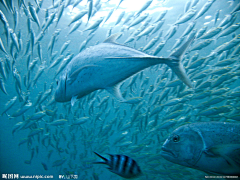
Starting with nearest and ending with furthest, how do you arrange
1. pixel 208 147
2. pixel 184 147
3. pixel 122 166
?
pixel 208 147
pixel 184 147
pixel 122 166

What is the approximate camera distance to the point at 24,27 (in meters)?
14.2

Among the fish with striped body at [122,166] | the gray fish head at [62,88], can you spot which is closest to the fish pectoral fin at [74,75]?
the gray fish head at [62,88]

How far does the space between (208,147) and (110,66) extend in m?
1.37

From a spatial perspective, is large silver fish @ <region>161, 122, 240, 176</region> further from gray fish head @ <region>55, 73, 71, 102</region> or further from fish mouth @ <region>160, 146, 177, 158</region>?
gray fish head @ <region>55, 73, 71, 102</region>

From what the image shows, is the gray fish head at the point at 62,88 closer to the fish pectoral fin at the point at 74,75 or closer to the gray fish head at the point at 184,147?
the fish pectoral fin at the point at 74,75

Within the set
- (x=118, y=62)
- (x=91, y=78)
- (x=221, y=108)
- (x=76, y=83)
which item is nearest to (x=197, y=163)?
(x=118, y=62)

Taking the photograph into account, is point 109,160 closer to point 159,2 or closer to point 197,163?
point 197,163

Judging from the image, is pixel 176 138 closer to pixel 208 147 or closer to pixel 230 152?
pixel 208 147

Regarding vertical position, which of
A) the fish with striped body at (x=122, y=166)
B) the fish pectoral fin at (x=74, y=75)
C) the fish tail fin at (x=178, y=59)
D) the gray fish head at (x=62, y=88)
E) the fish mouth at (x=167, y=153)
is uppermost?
the fish tail fin at (x=178, y=59)

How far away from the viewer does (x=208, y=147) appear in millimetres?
1322

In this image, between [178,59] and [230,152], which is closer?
[230,152]

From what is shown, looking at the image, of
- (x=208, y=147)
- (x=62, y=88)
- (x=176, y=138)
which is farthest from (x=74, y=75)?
(x=208, y=147)

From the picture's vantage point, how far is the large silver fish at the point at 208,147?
1197mm

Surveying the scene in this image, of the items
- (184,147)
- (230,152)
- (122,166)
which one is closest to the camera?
(230,152)
